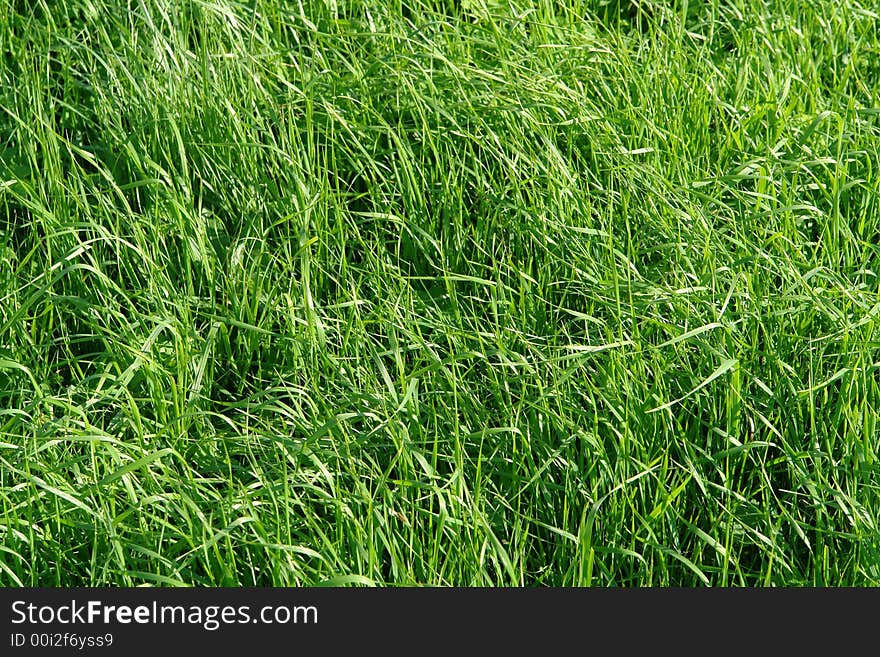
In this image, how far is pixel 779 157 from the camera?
2861 mm

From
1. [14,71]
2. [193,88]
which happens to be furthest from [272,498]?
[14,71]

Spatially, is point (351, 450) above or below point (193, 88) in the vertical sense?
below

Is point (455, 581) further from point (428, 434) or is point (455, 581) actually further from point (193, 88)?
point (193, 88)

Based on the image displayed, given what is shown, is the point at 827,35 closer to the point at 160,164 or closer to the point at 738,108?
the point at 738,108

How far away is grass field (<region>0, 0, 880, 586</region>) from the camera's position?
6.77ft

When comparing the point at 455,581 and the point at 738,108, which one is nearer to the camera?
the point at 455,581

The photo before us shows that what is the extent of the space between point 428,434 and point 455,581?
36cm

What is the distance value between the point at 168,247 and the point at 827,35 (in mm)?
2131

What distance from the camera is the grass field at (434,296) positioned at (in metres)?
2.06

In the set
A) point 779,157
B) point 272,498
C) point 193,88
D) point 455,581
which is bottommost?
point 455,581

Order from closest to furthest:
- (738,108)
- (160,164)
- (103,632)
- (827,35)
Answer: (103,632), (160,164), (738,108), (827,35)

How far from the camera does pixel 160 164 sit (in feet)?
9.04

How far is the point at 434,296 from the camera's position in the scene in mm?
2557

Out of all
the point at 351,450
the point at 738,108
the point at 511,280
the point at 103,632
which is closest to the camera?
the point at 103,632
